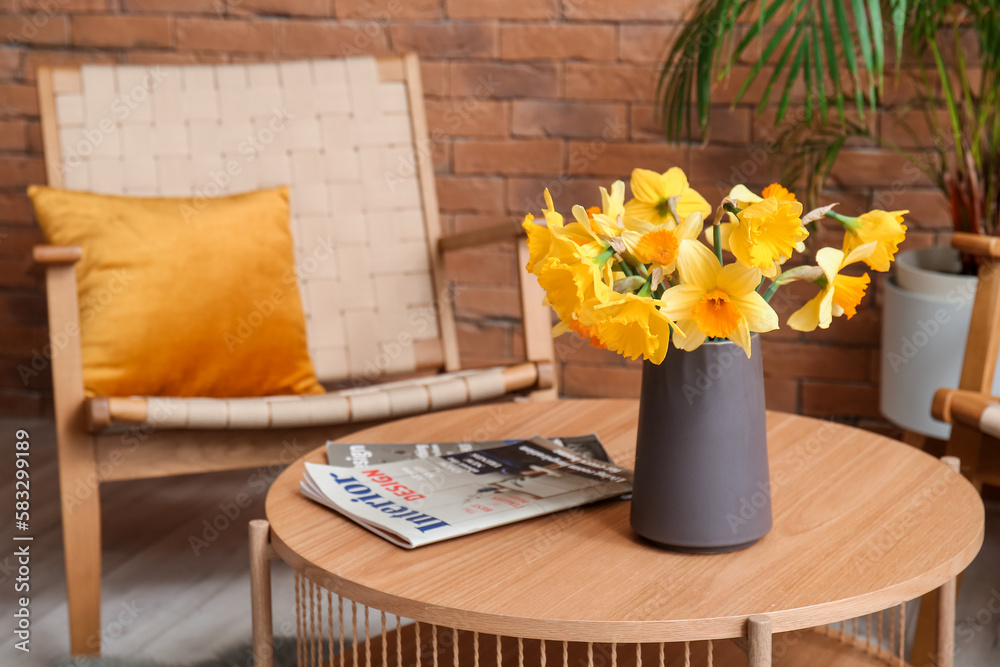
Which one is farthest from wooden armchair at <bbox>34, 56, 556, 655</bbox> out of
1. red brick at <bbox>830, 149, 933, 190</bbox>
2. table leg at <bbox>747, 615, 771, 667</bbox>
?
table leg at <bbox>747, 615, 771, 667</bbox>

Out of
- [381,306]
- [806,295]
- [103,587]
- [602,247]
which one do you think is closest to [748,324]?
[602,247]

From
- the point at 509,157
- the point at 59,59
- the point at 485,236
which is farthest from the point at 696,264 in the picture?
the point at 59,59

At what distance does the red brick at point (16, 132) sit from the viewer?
2.19 metres

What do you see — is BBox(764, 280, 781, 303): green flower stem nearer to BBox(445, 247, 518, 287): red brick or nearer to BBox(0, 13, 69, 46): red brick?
BBox(445, 247, 518, 287): red brick

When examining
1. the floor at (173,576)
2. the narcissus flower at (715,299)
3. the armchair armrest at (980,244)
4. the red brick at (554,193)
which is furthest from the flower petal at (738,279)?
the red brick at (554,193)

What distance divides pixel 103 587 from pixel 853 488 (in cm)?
113

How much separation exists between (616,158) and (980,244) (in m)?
0.83

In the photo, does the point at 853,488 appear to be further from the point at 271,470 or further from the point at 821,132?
the point at 271,470

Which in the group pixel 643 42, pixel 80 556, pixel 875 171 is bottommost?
pixel 80 556

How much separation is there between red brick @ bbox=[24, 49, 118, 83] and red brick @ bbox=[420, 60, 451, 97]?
68 centimetres

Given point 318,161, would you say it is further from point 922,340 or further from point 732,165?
point 922,340

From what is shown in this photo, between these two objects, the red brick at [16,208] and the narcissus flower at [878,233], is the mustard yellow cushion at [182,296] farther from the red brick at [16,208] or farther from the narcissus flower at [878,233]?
the narcissus flower at [878,233]

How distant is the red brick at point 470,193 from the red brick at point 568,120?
0.12m

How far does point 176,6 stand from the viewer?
2.12 meters
